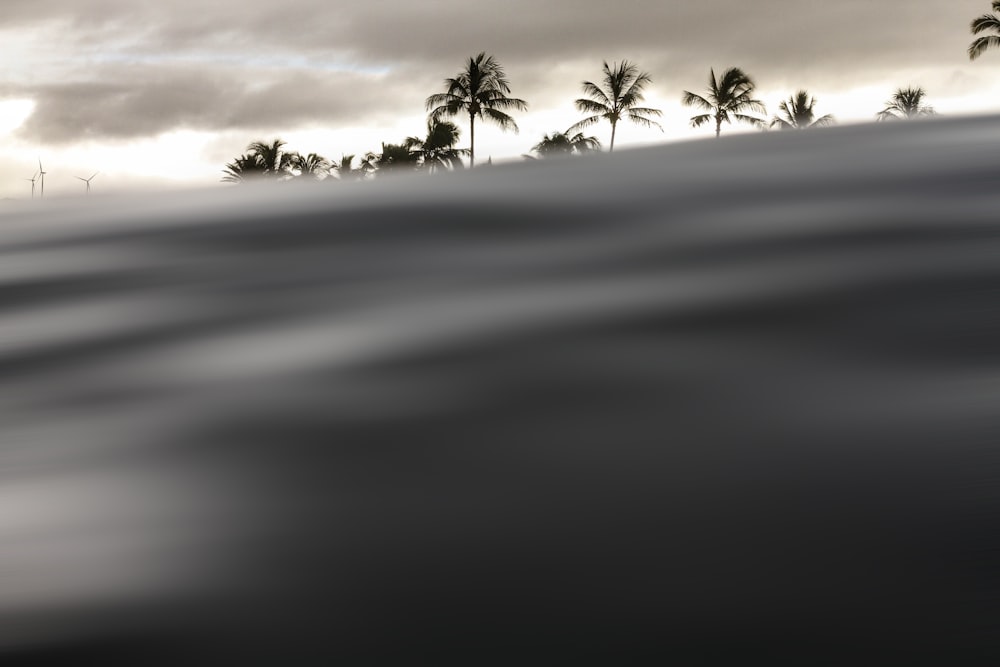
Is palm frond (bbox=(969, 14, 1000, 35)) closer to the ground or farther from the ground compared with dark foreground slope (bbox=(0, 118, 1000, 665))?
farther from the ground

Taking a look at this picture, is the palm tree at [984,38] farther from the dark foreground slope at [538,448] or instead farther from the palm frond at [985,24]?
the dark foreground slope at [538,448]

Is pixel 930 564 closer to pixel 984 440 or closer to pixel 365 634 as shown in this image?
pixel 984 440

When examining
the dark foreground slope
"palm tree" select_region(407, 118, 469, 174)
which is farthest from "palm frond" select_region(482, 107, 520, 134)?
the dark foreground slope

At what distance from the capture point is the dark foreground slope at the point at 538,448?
0.84 m

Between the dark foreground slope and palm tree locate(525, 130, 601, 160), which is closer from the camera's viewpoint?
the dark foreground slope

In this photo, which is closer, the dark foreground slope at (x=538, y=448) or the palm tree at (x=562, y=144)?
the dark foreground slope at (x=538, y=448)

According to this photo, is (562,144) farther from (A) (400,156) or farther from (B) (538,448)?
(B) (538,448)

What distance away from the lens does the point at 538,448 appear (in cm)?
118

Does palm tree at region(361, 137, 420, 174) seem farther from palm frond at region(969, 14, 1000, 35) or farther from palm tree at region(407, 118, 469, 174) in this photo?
palm frond at region(969, 14, 1000, 35)

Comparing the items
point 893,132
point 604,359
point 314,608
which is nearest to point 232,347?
point 604,359

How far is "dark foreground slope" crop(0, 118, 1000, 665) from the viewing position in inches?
33.2

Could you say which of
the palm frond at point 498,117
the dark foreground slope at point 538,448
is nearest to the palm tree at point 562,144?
the palm frond at point 498,117

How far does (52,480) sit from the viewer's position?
1.30 metres

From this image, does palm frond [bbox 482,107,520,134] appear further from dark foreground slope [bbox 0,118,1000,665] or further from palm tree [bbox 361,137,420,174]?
dark foreground slope [bbox 0,118,1000,665]
